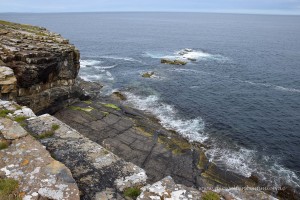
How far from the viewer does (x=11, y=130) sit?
10070mm

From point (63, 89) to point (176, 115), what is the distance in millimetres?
18280

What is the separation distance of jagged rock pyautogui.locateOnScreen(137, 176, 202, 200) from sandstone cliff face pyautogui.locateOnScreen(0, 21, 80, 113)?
843 inches

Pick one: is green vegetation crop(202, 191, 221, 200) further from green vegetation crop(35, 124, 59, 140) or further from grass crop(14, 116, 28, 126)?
grass crop(14, 116, 28, 126)

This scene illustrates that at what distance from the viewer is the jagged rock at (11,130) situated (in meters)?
9.70

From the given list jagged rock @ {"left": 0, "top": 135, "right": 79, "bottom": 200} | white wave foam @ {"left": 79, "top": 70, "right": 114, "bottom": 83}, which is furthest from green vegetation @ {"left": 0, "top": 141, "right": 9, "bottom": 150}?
white wave foam @ {"left": 79, "top": 70, "right": 114, "bottom": 83}

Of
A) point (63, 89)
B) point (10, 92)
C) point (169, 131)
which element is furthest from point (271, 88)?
point (10, 92)

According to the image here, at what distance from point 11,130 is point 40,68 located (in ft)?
70.7

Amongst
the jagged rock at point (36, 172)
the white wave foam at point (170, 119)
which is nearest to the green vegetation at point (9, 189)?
the jagged rock at point (36, 172)

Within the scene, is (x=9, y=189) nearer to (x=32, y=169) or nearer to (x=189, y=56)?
(x=32, y=169)

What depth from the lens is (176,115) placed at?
3991cm

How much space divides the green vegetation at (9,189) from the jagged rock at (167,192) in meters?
3.65

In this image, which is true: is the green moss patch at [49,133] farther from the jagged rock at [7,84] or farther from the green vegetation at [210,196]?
the jagged rock at [7,84]

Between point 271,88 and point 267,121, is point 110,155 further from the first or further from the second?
point 271,88

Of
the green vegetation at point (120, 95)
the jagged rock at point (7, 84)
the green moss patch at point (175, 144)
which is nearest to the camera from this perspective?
the jagged rock at point (7, 84)
